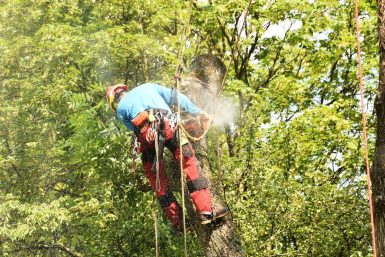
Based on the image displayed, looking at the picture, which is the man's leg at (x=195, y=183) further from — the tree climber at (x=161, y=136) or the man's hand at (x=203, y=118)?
the man's hand at (x=203, y=118)

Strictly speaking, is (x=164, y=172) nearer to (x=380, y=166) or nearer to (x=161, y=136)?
(x=161, y=136)

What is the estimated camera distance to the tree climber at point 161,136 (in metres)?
4.29

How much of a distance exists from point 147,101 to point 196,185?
3.19 feet

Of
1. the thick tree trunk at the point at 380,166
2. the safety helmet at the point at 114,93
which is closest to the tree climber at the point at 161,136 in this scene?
the safety helmet at the point at 114,93

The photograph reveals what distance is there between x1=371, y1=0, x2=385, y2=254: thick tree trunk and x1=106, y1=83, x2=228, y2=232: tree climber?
1.34 metres

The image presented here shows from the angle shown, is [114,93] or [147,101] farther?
[114,93]

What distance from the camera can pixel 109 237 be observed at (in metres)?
6.31

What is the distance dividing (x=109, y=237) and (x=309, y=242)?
2.65 m

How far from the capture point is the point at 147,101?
15.0 feet

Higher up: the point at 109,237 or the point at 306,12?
the point at 306,12

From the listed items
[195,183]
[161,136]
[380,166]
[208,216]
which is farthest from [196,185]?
[380,166]

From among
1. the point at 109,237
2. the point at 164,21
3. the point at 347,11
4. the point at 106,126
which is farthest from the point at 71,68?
the point at 347,11

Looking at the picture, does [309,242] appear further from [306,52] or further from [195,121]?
[306,52]

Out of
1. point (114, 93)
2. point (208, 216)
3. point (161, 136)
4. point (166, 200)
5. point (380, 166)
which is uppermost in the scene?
point (114, 93)
